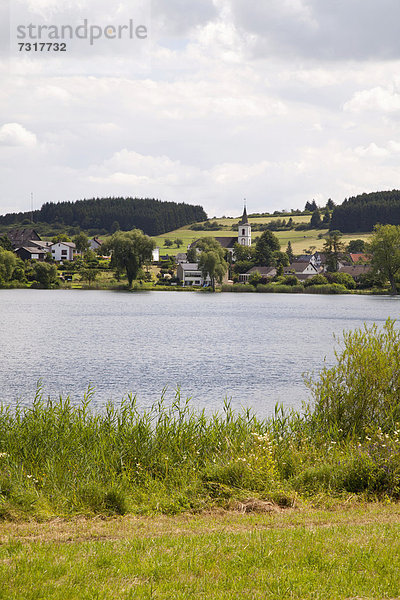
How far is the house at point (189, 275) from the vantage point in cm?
15700

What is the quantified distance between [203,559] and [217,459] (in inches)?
189

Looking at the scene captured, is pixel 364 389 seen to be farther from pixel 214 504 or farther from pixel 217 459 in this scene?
pixel 214 504

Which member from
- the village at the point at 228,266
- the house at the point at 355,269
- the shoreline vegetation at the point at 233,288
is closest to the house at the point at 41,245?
the village at the point at 228,266

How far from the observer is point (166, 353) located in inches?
1567

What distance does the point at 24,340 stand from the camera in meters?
44.9

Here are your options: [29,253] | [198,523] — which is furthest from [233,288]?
[198,523]

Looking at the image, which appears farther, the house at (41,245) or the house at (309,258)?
the house at (309,258)

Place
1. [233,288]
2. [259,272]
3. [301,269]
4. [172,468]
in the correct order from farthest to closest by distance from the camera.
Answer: [301,269] < [259,272] < [233,288] < [172,468]

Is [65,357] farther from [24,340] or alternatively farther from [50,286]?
[50,286]

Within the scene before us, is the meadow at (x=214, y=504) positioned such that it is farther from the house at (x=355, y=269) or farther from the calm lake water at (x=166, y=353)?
the house at (x=355, y=269)

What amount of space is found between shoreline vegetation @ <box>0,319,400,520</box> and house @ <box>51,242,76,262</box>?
17070cm

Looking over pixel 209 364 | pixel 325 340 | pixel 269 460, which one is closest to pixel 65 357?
pixel 209 364

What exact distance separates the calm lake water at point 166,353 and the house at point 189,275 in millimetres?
79629

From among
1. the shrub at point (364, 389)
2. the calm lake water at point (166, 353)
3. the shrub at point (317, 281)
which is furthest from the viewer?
the shrub at point (317, 281)
